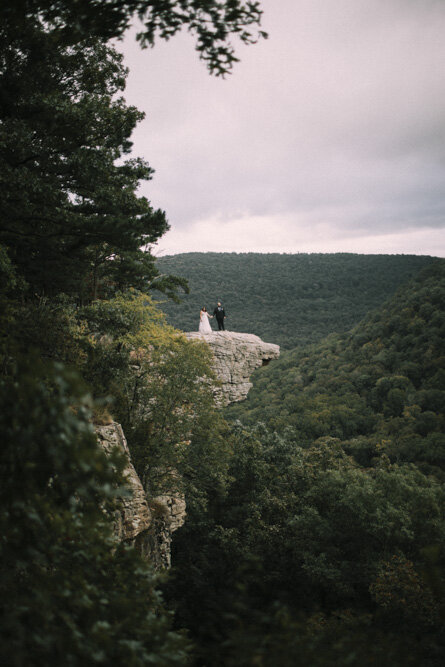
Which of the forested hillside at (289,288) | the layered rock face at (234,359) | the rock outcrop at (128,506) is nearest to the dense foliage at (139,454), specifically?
the rock outcrop at (128,506)

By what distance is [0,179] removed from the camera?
712cm

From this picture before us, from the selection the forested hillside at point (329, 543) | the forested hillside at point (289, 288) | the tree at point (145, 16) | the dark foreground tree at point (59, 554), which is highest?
the forested hillside at point (289, 288)

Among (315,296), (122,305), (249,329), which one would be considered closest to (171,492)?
(122,305)

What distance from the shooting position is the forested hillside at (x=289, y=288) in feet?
202

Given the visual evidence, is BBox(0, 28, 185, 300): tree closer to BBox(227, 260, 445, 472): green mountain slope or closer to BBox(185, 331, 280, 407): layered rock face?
BBox(185, 331, 280, 407): layered rock face

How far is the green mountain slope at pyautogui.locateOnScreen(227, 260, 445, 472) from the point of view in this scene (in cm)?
3203

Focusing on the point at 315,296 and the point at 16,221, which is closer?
the point at 16,221

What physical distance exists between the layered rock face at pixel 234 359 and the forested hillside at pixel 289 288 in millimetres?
31764

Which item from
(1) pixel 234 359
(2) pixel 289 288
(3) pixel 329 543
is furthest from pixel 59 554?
(2) pixel 289 288

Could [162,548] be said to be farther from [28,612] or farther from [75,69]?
[75,69]

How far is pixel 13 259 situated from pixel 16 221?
152cm

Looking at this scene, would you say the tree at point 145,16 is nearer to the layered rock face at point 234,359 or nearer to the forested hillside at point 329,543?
the forested hillside at point 329,543

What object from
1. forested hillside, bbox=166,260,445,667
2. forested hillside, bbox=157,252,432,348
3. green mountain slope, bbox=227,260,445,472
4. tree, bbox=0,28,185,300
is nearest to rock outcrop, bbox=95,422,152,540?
forested hillside, bbox=166,260,445,667

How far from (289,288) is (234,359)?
55872 mm
